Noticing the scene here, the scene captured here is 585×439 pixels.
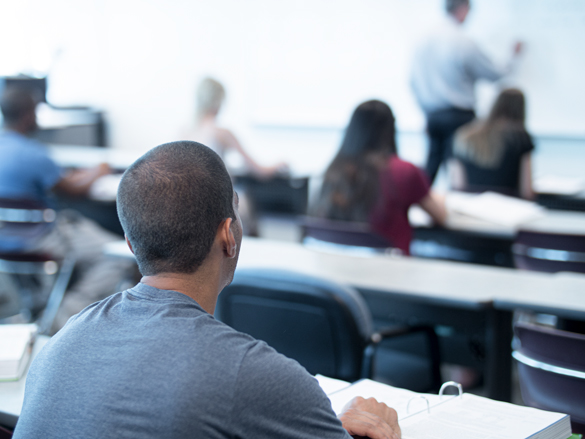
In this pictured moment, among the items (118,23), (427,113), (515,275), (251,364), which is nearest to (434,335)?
(515,275)

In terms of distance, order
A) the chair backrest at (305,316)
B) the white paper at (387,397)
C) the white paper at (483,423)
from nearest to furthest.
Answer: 1. the white paper at (483,423)
2. the white paper at (387,397)
3. the chair backrest at (305,316)

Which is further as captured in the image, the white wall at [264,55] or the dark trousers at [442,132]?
the white wall at [264,55]

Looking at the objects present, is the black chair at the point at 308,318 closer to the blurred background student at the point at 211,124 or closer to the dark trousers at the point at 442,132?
the blurred background student at the point at 211,124

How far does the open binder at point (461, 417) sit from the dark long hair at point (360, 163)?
1798mm

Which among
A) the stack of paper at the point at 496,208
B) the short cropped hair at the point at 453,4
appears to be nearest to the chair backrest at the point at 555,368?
the stack of paper at the point at 496,208

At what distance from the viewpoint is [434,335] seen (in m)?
2.12

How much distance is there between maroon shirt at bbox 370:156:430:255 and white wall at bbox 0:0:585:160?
2.77m

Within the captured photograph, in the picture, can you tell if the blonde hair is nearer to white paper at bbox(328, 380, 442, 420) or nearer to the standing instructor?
the standing instructor

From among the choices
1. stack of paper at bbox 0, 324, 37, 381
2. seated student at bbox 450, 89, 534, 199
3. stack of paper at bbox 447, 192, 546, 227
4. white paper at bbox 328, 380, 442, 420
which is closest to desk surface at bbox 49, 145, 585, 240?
stack of paper at bbox 447, 192, 546, 227

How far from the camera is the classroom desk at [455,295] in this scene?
6.41 feet

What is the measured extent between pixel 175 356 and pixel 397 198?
Result: 2273mm

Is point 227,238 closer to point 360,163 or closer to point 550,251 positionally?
point 360,163

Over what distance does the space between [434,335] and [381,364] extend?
0.77ft

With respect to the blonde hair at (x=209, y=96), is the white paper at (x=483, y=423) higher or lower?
lower
